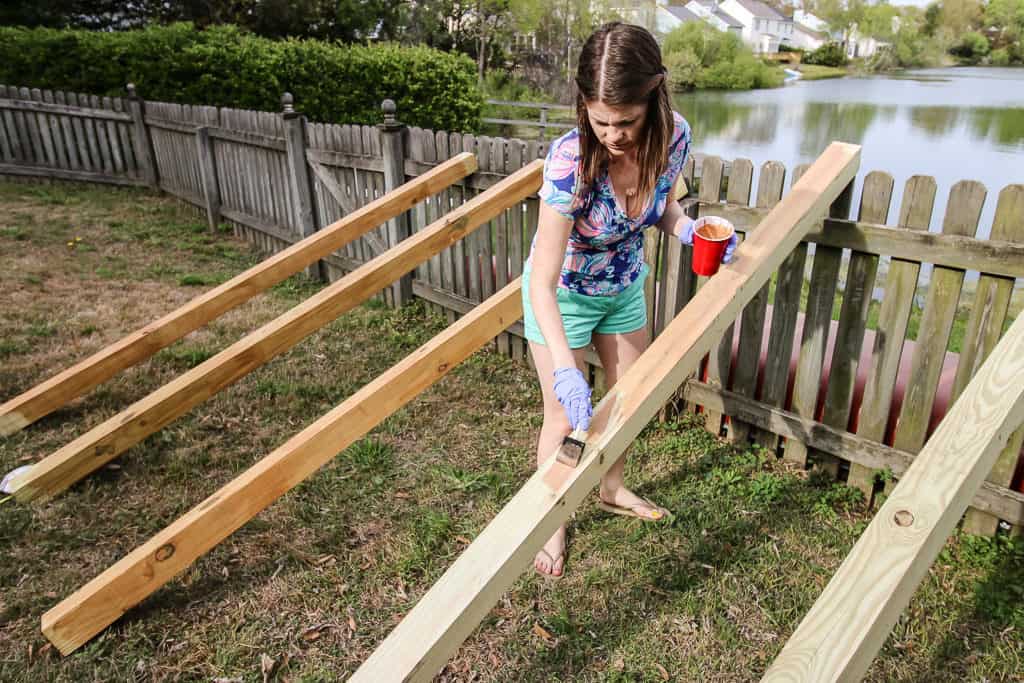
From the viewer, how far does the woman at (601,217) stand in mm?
1768

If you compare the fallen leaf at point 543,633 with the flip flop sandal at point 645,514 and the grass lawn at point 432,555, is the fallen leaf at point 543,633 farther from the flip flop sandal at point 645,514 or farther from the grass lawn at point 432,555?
the flip flop sandal at point 645,514

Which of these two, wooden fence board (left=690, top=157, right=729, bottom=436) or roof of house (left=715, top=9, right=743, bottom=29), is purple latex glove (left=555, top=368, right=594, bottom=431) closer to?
wooden fence board (left=690, top=157, right=729, bottom=436)

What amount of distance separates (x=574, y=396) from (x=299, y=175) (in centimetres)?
490

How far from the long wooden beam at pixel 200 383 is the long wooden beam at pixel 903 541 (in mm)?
2531

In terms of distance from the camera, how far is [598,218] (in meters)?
2.12

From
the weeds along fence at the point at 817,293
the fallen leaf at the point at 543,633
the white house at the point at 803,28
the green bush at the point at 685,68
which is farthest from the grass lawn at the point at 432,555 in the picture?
the white house at the point at 803,28

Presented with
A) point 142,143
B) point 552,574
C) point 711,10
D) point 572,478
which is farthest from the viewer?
point 711,10

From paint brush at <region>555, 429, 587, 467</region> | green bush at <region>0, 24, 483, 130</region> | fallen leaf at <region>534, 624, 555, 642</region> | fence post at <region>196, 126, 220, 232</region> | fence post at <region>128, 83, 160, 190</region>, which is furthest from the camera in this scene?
green bush at <region>0, 24, 483, 130</region>

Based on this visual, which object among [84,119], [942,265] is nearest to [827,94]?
[84,119]

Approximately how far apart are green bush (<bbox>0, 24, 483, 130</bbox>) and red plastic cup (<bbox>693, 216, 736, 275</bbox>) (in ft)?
40.0

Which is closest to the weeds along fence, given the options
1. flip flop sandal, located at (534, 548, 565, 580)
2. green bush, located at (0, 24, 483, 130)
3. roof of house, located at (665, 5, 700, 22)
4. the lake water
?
flip flop sandal, located at (534, 548, 565, 580)

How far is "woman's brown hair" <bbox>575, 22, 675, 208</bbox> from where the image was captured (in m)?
1.73

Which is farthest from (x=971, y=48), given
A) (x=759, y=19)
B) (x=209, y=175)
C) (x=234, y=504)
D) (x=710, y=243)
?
(x=759, y=19)

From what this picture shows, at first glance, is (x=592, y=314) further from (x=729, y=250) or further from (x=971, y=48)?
(x=971, y=48)
